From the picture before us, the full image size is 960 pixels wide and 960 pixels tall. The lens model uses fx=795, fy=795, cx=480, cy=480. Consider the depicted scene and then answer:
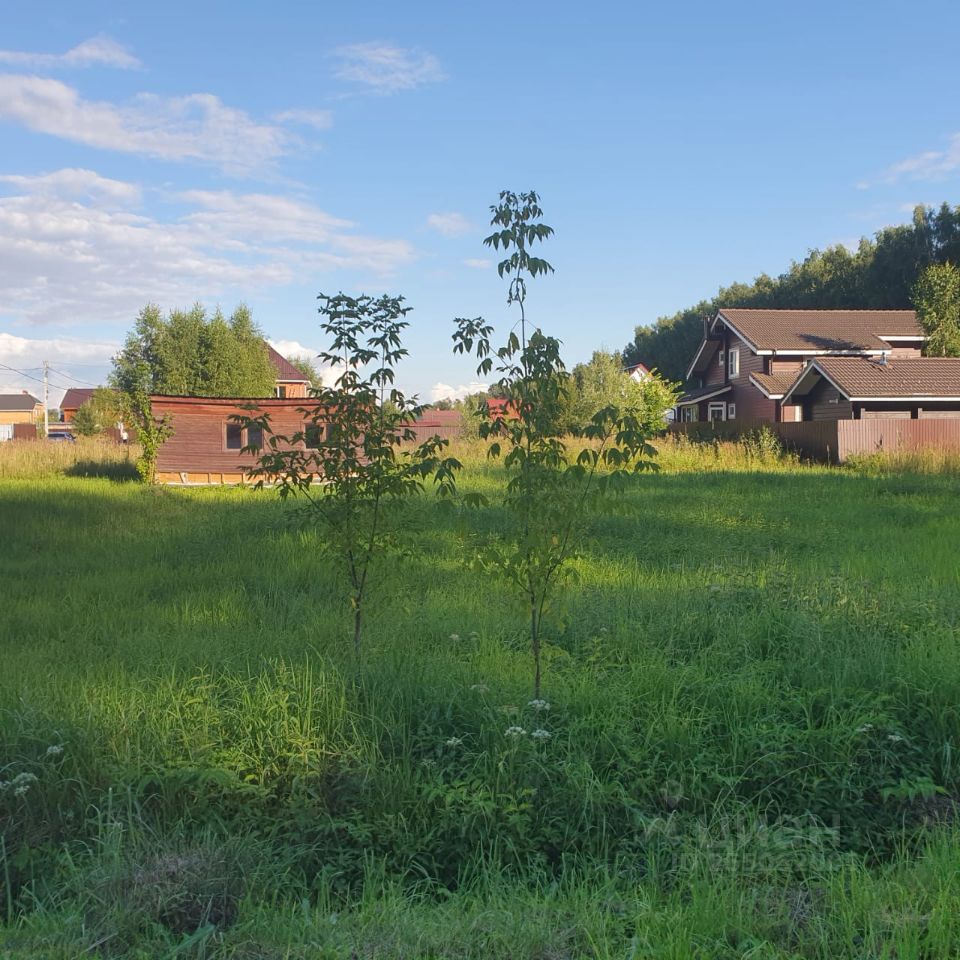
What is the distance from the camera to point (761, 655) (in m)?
6.04

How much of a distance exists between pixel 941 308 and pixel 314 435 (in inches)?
1513

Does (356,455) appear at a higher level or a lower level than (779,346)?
lower

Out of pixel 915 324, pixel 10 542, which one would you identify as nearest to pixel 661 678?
pixel 10 542

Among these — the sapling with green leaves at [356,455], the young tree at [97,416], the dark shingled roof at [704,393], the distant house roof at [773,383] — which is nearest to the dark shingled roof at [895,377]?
the distant house roof at [773,383]

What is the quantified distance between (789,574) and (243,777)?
6268mm

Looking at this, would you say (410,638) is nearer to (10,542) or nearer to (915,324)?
(10,542)

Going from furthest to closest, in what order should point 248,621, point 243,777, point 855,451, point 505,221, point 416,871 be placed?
point 855,451
point 248,621
point 505,221
point 243,777
point 416,871

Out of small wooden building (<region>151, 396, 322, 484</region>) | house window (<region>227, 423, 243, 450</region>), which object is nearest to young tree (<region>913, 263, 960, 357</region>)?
small wooden building (<region>151, 396, 322, 484</region>)

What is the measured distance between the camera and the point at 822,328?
3997cm

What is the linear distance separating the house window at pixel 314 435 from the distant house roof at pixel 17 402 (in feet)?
343

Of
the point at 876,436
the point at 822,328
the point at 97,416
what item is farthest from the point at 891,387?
the point at 97,416

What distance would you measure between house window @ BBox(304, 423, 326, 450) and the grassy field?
1206 mm

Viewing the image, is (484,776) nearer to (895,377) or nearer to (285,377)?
(895,377)

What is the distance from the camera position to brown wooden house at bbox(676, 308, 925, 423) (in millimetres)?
38000
